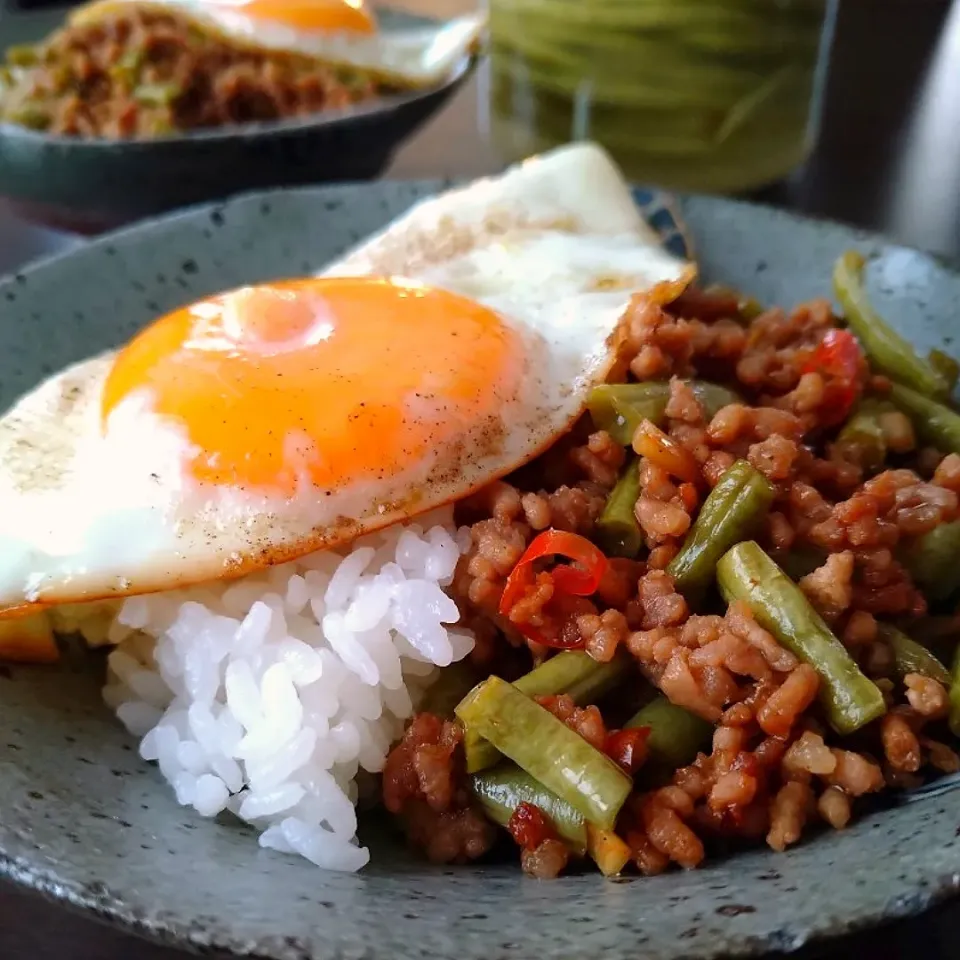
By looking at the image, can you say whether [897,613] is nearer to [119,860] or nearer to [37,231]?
[119,860]

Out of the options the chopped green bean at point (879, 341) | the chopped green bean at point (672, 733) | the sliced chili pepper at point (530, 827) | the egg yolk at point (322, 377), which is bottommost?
the sliced chili pepper at point (530, 827)

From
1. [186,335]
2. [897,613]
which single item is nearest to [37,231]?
[186,335]

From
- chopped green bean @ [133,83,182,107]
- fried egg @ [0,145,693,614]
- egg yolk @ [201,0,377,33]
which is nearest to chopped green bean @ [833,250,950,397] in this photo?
fried egg @ [0,145,693,614]

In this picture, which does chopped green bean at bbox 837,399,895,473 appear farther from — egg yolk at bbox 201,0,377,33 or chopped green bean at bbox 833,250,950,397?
egg yolk at bbox 201,0,377,33

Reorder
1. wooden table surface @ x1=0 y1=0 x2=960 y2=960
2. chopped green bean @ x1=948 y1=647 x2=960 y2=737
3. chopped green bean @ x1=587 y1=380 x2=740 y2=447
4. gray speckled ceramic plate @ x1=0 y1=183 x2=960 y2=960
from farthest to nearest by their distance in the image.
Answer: wooden table surface @ x1=0 y1=0 x2=960 y2=960 < chopped green bean @ x1=587 y1=380 x2=740 y2=447 < chopped green bean @ x1=948 y1=647 x2=960 y2=737 < gray speckled ceramic plate @ x1=0 y1=183 x2=960 y2=960

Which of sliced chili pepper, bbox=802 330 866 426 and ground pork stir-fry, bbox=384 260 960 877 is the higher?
sliced chili pepper, bbox=802 330 866 426

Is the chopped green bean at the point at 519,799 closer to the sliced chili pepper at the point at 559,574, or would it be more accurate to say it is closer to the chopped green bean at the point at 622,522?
the sliced chili pepper at the point at 559,574

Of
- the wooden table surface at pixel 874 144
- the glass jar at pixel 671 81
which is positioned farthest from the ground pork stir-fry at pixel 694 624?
the glass jar at pixel 671 81
